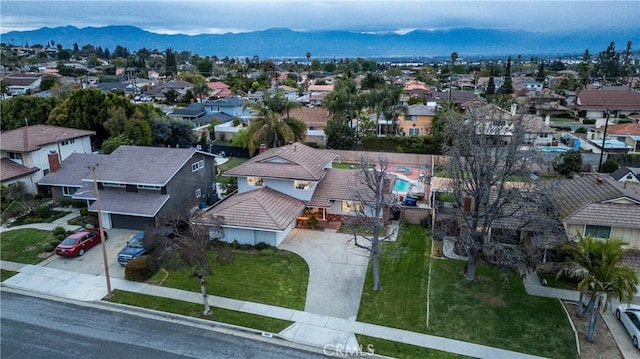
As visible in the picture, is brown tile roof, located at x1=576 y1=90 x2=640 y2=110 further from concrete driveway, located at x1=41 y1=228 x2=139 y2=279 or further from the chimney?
the chimney

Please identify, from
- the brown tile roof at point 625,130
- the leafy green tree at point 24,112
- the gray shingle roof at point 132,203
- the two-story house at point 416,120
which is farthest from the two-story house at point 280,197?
the brown tile roof at point 625,130

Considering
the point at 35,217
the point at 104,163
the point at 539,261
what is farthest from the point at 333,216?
the point at 35,217

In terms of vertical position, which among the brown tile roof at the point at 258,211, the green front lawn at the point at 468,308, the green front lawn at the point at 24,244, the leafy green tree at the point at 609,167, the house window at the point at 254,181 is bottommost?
the green front lawn at the point at 468,308

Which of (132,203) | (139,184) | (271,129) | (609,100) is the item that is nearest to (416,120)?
(271,129)

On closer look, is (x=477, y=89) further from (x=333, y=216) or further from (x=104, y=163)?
(x=104, y=163)

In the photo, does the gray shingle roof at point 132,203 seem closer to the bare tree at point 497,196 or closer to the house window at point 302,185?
the house window at point 302,185

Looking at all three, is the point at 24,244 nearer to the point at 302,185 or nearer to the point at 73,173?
the point at 73,173

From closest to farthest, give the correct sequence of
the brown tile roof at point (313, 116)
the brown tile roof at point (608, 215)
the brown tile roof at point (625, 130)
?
the brown tile roof at point (608, 215)
the brown tile roof at point (625, 130)
the brown tile roof at point (313, 116)

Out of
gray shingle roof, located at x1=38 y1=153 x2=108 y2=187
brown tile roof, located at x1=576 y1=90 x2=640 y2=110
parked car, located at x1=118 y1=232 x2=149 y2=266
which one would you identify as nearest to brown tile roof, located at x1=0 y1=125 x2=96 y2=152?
gray shingle roof, located at x1=38 y1=153 x2=108 y2=187
